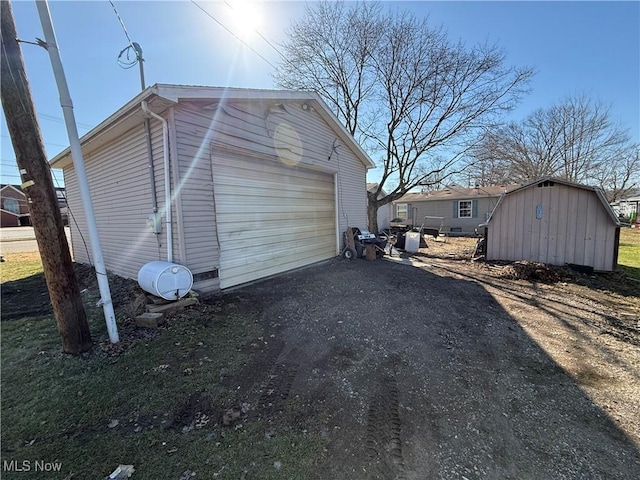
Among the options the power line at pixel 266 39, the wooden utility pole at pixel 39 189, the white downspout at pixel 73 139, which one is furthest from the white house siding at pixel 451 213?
the wooden utility pole at pixel 39 189

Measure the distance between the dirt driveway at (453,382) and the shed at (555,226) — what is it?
2307 millimetres

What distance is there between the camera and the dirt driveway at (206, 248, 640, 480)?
1820 mm

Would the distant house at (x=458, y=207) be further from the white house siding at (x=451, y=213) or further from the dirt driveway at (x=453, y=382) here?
the dirt driveway at (x=453, y=382)

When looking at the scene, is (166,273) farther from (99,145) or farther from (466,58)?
(466,58)

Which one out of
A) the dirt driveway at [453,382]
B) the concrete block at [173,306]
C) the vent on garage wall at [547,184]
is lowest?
the dirt driveway at [453,382]

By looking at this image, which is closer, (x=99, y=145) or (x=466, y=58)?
(x=99, y=145)

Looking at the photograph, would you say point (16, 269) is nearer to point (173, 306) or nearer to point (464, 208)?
point (173, 306)

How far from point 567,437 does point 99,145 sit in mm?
8879

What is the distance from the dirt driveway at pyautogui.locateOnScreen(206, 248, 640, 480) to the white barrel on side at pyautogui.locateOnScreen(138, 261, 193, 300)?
2.53 feet

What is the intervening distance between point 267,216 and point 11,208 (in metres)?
48.3

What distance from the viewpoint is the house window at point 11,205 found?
3503cm

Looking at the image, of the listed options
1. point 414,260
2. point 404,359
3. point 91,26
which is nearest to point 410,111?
point 414,260

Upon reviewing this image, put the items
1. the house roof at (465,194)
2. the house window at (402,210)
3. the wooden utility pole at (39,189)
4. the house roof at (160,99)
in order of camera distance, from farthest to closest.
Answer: the house window at (402,210) → the house roof at (465,194) → the house roof at (160,99) → the wooden utility pole at (39,189)

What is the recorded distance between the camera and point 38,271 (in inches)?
318
